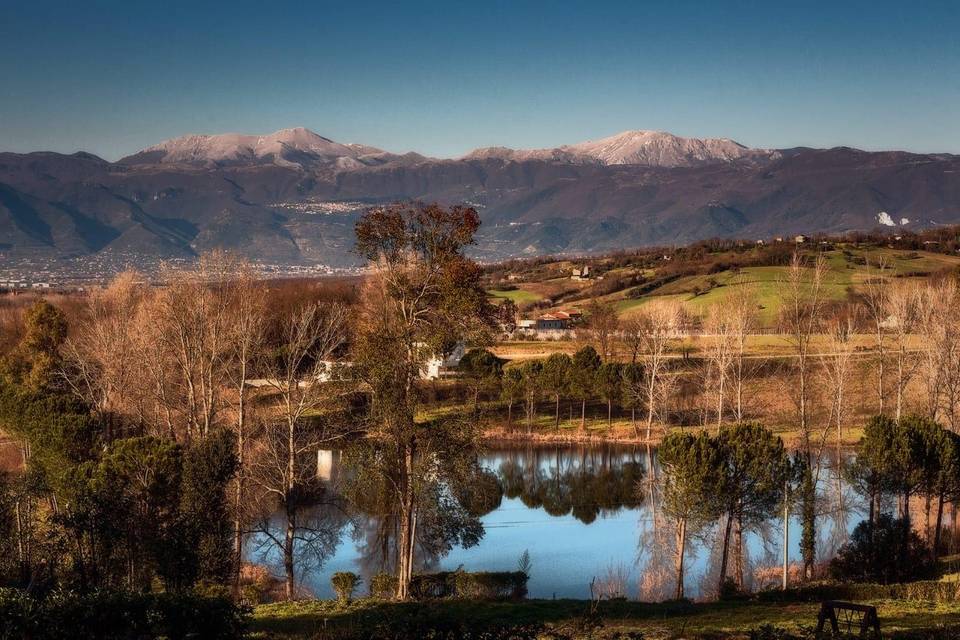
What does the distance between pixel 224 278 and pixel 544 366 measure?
33735 millimetres

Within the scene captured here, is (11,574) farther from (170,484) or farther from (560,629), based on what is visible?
(560,629)

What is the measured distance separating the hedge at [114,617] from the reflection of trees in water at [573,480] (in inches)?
1247

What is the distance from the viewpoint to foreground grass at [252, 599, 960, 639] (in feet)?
56.7

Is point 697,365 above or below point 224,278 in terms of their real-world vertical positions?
below

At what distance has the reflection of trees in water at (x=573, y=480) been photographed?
47812mm

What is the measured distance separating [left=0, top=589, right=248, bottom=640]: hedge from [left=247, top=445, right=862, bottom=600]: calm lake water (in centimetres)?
1663

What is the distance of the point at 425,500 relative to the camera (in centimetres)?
2448

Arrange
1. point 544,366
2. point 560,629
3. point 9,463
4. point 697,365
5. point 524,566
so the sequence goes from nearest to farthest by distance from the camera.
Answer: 1. point 560,629
2. point 524,566
3. point 9,463
4. point 544,366
5. point 697,365

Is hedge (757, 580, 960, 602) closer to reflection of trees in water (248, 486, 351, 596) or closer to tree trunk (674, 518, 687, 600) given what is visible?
tree trunk (674, 518, 687, 600)

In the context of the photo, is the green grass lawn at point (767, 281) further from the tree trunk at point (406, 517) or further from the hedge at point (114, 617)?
the hedge at point (114, 617)

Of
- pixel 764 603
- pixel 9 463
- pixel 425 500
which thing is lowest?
pixel 9 463

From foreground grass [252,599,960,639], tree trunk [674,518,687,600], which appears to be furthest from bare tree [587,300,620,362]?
foreground grass [252,599,960,639]

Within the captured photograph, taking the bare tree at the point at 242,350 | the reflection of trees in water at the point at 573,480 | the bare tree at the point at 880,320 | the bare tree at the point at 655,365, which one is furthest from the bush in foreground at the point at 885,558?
the bare tree at the point at 655,365

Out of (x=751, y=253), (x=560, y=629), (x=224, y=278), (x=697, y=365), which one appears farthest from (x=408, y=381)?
(x=751, y=253)
